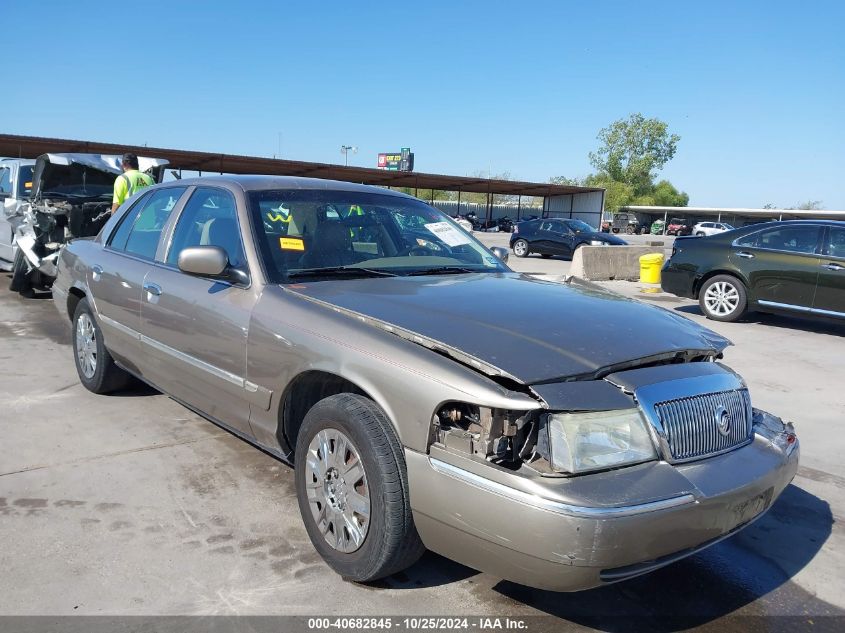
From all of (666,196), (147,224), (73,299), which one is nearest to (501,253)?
(147,224)

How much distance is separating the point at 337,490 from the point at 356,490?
13 centimetres

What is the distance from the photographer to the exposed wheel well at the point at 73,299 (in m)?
5.17

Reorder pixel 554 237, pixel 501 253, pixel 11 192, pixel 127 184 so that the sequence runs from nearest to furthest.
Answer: pixel 501 253 → pixel 127 184 → pixel 11 192 → pixel 554 237

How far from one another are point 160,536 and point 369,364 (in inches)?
55.7

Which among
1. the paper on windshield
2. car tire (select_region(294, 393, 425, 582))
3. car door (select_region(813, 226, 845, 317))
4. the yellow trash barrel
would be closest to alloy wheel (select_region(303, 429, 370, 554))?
car tire (select_region(294, 393, 425, 582))

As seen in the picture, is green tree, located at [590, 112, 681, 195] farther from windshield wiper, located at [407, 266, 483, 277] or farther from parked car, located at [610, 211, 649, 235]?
windshield wiper, located at [407, 266, 483, 277]

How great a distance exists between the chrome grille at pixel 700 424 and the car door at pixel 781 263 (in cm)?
709

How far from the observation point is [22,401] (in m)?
4.91

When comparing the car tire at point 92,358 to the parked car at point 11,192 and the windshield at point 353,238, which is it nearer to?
the windshield at point 353,238

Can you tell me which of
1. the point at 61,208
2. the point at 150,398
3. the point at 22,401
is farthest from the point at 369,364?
the point at 61,208

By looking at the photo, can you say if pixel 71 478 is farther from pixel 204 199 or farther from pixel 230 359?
pixel 204 199

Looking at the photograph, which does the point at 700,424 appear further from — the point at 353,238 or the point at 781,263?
the point at 781,263

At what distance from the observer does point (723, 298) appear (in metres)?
9.61

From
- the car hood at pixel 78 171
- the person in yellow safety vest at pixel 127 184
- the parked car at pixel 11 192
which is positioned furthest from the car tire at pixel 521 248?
the person in yellow safety vest at pixel 127 184
